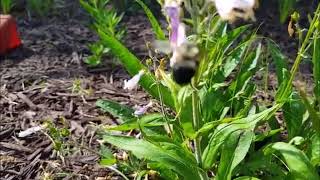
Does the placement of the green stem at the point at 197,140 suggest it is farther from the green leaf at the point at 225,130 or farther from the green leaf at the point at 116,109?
the green leaf at the point at 116,109

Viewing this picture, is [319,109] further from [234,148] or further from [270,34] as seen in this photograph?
[270,34]

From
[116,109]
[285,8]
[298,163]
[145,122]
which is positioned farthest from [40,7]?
[298,163]

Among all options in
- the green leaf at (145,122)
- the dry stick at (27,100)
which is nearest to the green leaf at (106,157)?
the green leaf at (145,122)

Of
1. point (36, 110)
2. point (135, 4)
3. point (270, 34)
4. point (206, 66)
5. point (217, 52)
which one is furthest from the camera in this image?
point (135, 4)

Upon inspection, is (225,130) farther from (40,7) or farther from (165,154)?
(40,7)

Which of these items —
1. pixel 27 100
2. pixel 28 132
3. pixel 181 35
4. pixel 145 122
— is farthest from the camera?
pixel 27 100

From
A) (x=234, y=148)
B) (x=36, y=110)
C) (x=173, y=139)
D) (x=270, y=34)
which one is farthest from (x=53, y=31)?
(x=234, y=148)
